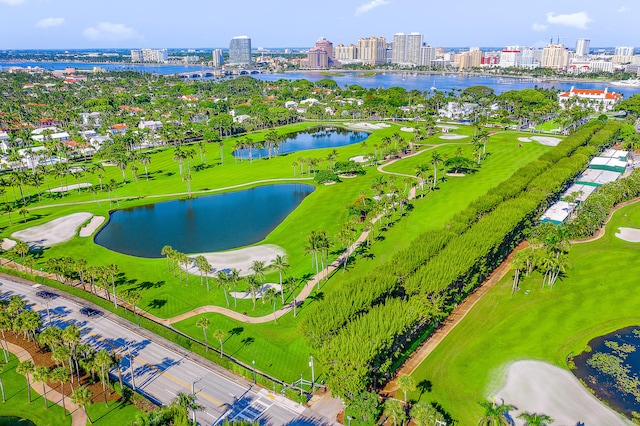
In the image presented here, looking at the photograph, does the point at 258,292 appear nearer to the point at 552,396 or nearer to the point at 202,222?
the point at 202,222

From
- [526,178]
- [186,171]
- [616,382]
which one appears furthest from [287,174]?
[616,382]

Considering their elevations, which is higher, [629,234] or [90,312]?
[629,234]

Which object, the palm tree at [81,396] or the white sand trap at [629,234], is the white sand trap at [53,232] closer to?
the palm tree at [81,396]

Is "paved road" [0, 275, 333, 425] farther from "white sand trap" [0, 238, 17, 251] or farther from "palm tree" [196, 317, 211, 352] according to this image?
"white sand trap" [0, 238, 17, 251]

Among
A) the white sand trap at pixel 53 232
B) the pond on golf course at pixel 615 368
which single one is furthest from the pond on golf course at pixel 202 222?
the pond on golf course at pixel 615 368

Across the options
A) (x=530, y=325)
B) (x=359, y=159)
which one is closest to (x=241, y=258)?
(x=530, y=325)

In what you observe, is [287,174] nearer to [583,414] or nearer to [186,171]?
[186,171]
